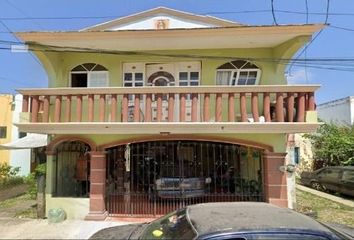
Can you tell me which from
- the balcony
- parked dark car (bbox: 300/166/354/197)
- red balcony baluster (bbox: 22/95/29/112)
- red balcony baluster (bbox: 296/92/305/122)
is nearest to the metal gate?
the balcony

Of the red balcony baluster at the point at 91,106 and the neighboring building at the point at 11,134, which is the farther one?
the neighboring building at the point at 11,134

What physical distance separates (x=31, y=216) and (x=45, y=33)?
518cm

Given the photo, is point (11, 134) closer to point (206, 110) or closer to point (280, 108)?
point (206, 110)

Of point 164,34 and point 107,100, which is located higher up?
point 164,34

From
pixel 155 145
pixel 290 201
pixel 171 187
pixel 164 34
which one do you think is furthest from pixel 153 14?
pixel 290 201

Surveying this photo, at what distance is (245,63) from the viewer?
1080 centimetres

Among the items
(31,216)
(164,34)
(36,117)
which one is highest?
(164,34)

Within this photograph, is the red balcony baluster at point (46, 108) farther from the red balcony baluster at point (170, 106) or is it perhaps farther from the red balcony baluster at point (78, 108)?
the red balcony baluster at point (170, 106)

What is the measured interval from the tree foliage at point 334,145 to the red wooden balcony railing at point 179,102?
11981 millimetres

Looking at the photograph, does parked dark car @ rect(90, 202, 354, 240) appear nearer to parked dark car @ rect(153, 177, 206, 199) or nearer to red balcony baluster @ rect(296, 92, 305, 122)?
red balcony baluster @ rect(296, 92, 305, 122)

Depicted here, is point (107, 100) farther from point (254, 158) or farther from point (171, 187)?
point (254, 158)

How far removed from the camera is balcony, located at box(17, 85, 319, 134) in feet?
29.1

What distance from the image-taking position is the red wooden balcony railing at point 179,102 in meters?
8.92

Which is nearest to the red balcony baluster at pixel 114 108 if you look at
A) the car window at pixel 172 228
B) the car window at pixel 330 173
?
the car window at pixel 172 228
